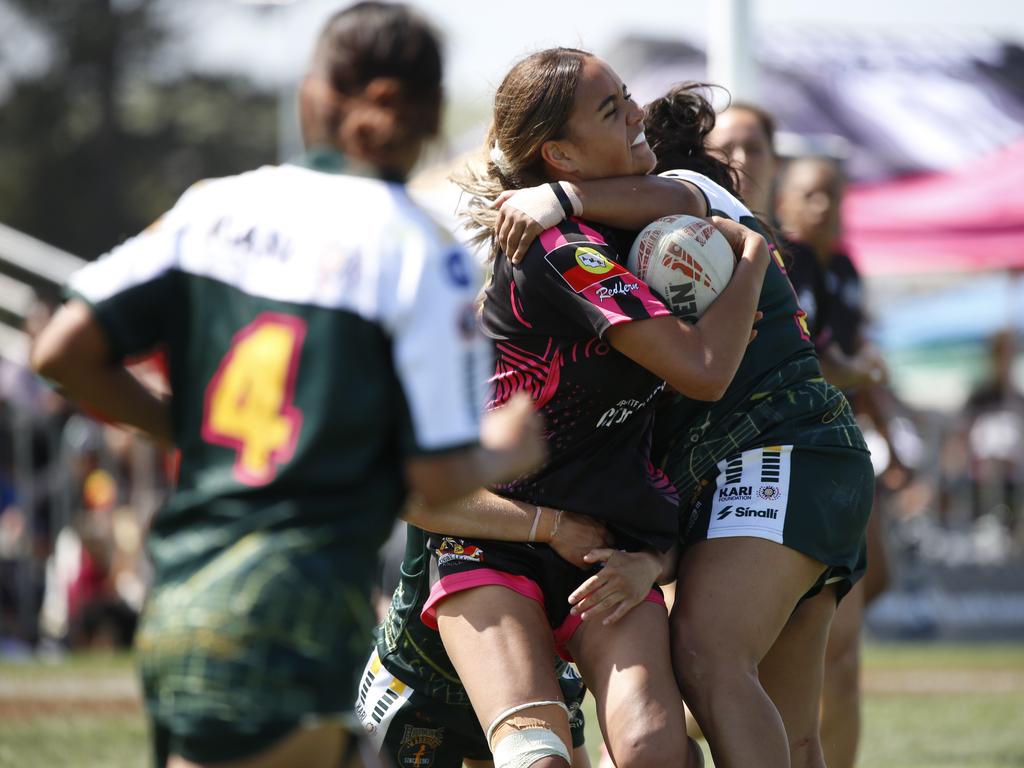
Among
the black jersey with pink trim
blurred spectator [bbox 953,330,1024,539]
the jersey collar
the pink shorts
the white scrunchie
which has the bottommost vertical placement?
blurred spectator [bbox 953,330,1024,539]

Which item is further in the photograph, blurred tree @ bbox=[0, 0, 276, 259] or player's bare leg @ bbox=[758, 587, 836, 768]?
blurred tree @ bbox=[0, 0, 276, 259]

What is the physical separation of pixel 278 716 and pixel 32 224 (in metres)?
32.3

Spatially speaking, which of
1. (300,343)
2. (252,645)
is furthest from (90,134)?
(252,645)

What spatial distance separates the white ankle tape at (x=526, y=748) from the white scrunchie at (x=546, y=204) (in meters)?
1.11

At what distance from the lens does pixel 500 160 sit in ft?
11.7

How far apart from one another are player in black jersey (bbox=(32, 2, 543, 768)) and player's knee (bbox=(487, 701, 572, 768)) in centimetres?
75

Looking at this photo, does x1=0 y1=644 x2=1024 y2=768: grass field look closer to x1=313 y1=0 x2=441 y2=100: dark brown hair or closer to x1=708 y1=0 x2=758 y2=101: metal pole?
x1=708 y1=0 x2=758 y2=101: metal pole

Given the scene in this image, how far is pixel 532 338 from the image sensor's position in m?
3.38

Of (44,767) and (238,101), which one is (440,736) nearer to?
(44,767)

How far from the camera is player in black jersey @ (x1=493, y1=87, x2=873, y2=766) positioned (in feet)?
10.6

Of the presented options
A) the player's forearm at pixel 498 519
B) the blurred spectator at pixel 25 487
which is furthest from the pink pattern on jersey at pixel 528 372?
the blurred spectator at pixel 25 487

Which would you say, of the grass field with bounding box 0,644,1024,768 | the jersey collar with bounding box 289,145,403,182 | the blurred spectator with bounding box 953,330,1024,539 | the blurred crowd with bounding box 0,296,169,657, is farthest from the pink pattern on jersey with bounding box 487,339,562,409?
the blurred spectator with bounding box 953,330,1024,539

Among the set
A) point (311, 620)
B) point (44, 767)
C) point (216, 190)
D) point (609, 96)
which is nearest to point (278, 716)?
point (311, 620)

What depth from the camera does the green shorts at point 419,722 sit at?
365cm
